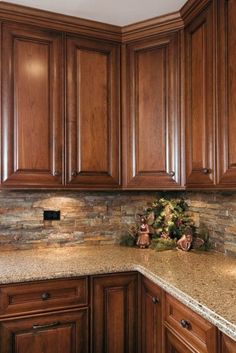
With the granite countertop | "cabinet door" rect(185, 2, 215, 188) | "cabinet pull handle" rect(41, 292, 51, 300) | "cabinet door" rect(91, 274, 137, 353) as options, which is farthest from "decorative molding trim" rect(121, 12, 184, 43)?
"cabinet pull handle" rect(41, 292, 51, 300)

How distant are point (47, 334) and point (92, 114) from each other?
4.51 ft

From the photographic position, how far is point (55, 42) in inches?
83.1

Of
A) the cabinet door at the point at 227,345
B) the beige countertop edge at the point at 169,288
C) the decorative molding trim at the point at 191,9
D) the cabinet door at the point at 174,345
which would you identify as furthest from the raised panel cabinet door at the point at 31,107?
the cabinet door at the point at 227,345

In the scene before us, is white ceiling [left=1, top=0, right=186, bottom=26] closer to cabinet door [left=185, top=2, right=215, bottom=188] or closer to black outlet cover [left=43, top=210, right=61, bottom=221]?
cabinet door [left=185, top=2, right=215, bottom=188]

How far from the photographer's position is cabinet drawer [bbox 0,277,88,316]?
5.55 feet

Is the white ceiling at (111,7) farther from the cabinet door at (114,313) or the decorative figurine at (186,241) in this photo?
the cabinet door at (114,313)

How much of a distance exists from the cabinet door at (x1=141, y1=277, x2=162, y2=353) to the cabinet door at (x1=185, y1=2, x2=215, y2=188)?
2.13 feet

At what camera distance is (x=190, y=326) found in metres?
1.37

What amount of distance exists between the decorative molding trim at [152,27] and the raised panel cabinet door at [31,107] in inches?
19.2

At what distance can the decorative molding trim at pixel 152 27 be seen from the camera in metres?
2.10

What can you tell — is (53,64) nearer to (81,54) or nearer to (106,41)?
(81,54)

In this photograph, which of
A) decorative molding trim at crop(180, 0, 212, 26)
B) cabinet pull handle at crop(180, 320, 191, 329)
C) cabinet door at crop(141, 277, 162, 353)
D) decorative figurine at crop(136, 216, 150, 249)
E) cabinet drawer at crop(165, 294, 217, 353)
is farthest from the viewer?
decorative figurine at crop(136, 216, 150, 249)

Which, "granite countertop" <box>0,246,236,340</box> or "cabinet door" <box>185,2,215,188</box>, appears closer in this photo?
"granite countertop" <box>0,246,236,340</box>

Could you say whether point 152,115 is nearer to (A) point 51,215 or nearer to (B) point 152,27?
(B) point 152,27
